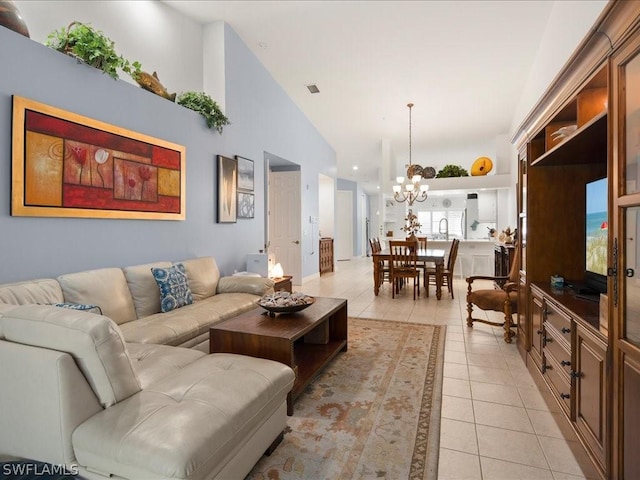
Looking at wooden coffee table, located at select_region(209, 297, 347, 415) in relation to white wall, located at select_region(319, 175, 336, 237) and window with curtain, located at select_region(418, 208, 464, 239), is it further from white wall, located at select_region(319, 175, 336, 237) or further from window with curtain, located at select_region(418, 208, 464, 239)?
window with curtain, located at select_region(418, 208, 464, 239)

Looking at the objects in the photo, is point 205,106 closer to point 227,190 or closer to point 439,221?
point 227,190

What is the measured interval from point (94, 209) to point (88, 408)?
207cm

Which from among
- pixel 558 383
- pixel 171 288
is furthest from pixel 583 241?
pixel 171 288

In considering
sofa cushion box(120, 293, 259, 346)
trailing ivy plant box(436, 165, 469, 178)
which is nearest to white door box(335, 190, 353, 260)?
trailing ivy plant box(436, 165, 469, 178)

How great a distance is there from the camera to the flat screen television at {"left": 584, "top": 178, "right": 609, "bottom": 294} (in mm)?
2045

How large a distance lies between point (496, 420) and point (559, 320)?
0.72 metres

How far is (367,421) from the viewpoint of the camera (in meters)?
2.08

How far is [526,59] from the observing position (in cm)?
478

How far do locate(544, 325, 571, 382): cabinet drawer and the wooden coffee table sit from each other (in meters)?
1.53

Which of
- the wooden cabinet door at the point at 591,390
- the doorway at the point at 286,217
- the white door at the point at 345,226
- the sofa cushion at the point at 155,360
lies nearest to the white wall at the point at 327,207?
the white door at the point at 345,226

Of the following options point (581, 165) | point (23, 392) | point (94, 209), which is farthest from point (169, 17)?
point (581, 165)

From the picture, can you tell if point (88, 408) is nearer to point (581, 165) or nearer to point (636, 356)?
point (636, 356)

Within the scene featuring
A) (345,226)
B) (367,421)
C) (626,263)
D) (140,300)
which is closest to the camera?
(626,263)

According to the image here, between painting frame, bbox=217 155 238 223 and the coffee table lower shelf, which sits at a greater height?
painting frame, bbox=217 155 238 223
